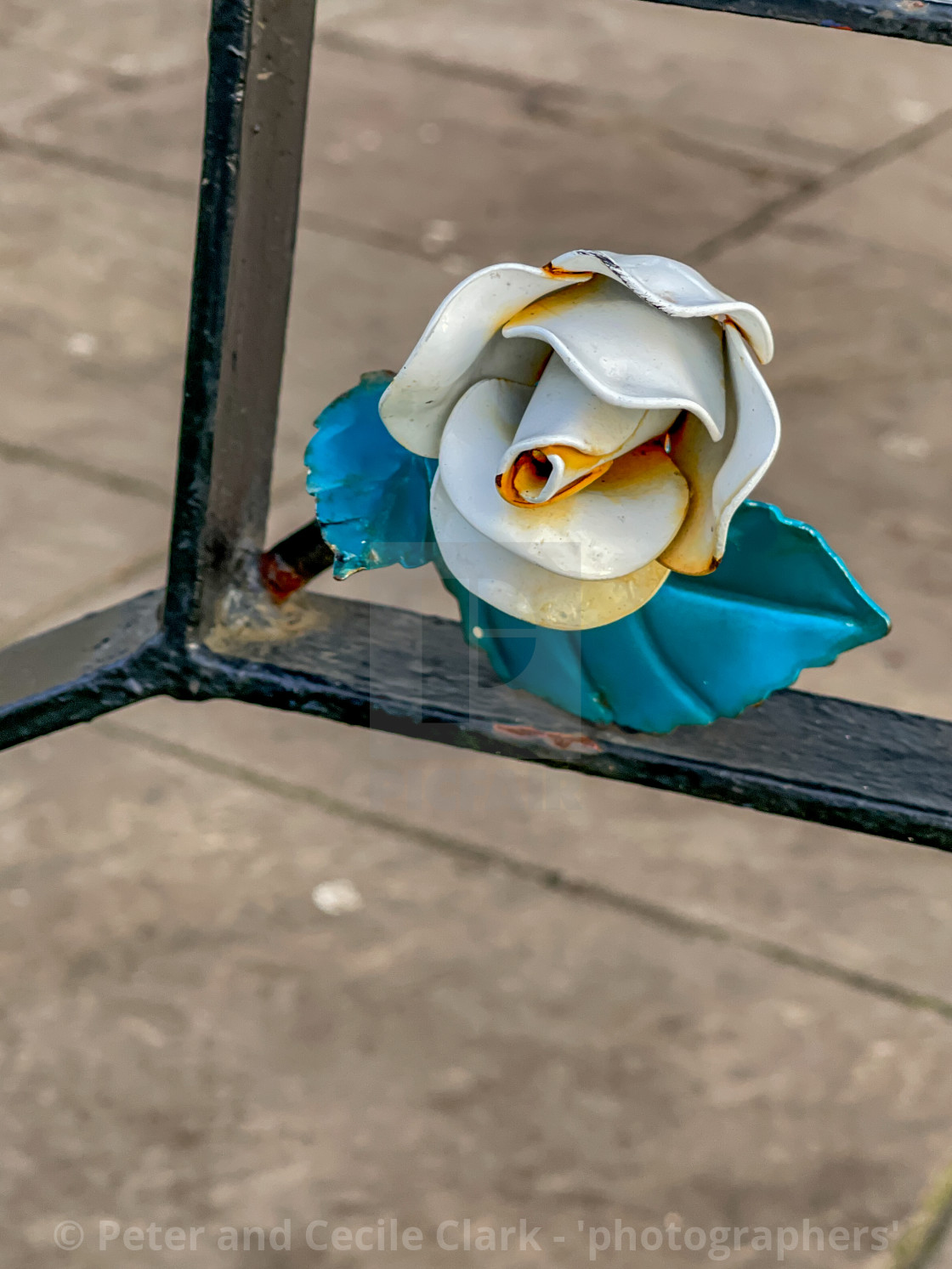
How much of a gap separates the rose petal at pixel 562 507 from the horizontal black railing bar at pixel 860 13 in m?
0.22

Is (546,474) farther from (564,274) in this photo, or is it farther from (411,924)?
(411,924)

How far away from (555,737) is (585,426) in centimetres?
23

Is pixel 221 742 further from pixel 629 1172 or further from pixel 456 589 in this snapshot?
pixel 456 589

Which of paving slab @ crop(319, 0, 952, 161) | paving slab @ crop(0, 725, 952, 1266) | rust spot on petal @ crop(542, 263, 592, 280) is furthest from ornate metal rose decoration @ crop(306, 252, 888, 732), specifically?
paving slab @ crop(319, 0, 952, 161)

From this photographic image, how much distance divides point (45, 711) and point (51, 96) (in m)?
3.68

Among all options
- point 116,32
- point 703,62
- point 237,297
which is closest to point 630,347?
point 237,297

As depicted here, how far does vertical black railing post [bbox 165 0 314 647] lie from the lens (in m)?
0.79

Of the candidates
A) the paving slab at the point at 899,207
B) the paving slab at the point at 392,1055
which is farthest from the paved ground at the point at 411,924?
the paving slab at the point at 899,207

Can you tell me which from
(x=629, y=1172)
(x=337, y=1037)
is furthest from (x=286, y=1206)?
(x=629, y=1172)

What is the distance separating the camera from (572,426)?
708 mm

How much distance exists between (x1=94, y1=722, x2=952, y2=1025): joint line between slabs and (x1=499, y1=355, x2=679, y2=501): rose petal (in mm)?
1254

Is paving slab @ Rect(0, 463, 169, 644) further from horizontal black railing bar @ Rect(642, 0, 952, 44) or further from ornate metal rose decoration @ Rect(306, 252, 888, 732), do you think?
horizontal black railing bar @ Rect(642, 0, 952, 44)

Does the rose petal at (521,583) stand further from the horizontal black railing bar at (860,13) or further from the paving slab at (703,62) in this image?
the paving slab at (703,62)

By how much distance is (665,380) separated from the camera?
2.26 ft
